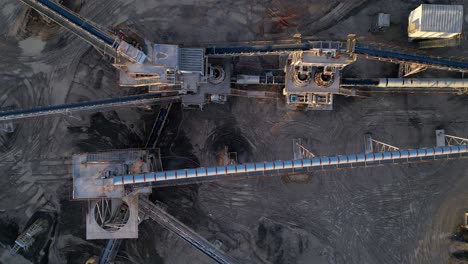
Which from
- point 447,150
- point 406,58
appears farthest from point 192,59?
point 447,150

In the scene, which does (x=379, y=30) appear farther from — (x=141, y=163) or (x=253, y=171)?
(x=141, y=163)

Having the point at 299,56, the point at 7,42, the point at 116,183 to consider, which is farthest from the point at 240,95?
the point at 7,42

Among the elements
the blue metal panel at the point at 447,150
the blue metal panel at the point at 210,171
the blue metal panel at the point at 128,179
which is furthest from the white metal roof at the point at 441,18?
the blue metal panel at the point at 128,179

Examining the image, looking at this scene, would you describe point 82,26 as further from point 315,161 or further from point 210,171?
point 315,161

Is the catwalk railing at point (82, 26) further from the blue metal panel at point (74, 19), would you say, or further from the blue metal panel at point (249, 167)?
the blue metal panel at point (249, 167)

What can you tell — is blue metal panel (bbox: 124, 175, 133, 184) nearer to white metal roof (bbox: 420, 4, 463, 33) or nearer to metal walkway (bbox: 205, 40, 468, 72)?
metal walkway (bbox: 205, 40, 468, 72)
